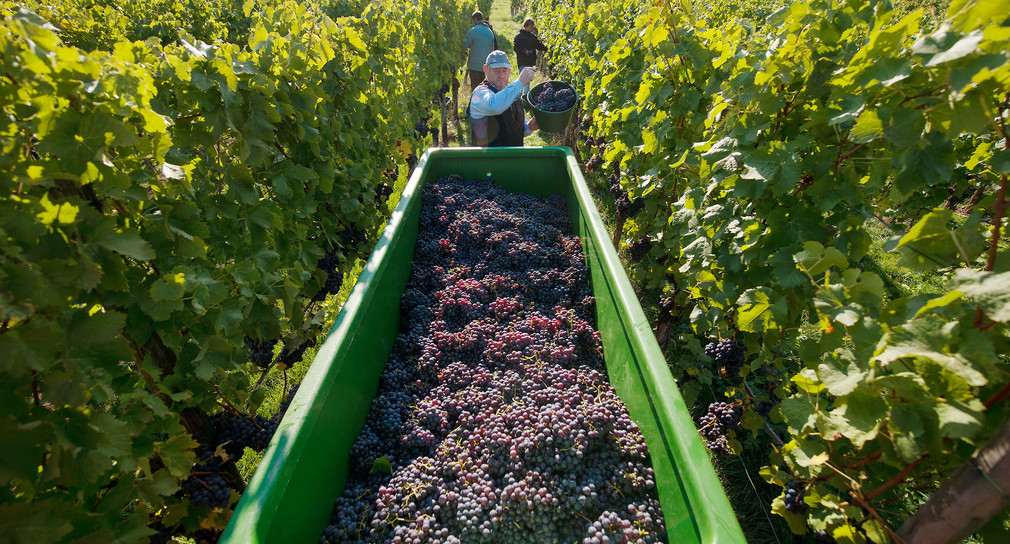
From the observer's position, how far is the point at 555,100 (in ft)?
16.4

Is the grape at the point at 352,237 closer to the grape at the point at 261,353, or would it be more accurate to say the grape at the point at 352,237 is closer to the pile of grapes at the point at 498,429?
the pile of grapes at the point at 498,429

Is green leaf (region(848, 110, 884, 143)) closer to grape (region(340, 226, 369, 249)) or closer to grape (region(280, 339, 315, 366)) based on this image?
grape (region(280, 339, 315, 366))

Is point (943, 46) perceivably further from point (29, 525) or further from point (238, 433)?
point (238, 433)

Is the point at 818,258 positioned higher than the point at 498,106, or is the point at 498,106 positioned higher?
the point at 498,106

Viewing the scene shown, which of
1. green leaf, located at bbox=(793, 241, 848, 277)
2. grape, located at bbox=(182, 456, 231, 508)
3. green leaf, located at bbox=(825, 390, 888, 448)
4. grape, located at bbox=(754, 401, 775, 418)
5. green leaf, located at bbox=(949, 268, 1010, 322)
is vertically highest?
green leaf, located at bbox=(793, 241, 848, 277)

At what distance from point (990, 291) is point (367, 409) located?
1985 mm

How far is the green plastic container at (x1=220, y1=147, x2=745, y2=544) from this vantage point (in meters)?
1.20

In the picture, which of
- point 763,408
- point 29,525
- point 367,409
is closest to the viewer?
point 29,525

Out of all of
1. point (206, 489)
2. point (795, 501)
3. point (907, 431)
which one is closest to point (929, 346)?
point (907, 431)

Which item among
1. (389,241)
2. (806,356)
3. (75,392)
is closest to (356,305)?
(389,241)

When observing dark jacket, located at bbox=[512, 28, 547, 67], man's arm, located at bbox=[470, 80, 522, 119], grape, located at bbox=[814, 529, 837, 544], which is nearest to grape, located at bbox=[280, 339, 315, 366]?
grape, located at bbox=[814, 529, 837, 544]

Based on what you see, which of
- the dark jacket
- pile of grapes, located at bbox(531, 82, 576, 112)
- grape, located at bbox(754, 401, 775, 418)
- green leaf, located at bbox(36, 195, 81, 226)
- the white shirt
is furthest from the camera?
the dark jacket

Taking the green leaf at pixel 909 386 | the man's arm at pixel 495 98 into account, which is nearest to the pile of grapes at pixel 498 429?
the green leaf at pixel 909 386

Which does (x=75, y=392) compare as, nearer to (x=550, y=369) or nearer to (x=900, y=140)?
(x=550, y=369)
